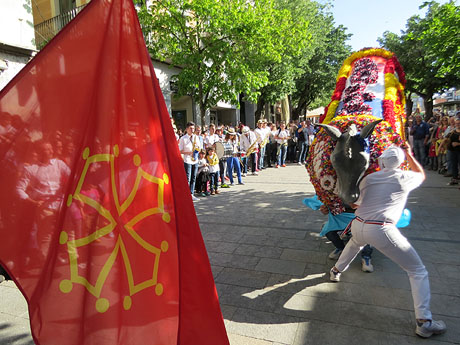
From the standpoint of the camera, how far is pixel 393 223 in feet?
9.41

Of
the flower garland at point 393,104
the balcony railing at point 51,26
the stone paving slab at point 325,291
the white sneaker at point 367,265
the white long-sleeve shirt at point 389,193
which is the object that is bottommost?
the stone paving slab at point 325,291

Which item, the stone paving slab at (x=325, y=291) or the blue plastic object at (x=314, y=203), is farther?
the blue plastic object at (x=314, y=203)

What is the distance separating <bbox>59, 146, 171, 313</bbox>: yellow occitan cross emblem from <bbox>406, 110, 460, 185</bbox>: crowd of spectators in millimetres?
9175

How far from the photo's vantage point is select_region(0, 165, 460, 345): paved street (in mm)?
2816

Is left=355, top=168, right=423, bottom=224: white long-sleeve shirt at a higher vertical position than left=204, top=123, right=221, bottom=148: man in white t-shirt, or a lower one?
lower

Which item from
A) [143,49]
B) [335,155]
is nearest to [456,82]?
[335,155]

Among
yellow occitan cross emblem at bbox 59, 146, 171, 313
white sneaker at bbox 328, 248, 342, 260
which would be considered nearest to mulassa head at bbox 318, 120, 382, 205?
white sneaker at bbox 328, 248, 342, 260

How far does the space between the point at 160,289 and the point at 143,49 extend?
1379 millimetres

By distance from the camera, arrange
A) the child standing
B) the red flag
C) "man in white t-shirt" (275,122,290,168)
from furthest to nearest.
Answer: "man in white t-shirt" (275,122,290,168) → the child standing → the red flag

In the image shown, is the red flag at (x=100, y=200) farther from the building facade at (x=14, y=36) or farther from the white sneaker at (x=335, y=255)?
the building facade at (x=14, y=36)

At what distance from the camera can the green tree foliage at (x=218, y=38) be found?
11766mm

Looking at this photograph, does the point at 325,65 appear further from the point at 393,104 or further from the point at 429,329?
the point at 429,329

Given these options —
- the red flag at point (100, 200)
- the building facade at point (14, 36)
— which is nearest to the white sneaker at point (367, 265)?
the red flag at point (100, 200)

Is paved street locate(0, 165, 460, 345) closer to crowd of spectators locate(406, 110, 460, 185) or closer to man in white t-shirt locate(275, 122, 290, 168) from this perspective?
crowd of spectators locate(406, 110, 460, 185)
